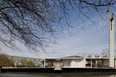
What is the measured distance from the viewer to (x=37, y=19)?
102 inches

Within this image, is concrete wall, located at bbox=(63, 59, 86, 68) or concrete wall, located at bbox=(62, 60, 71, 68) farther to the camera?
concrete wall, located at bbox=(62, 60, 71, 68)

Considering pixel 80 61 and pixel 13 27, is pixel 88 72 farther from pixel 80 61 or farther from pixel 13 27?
pixel 13 27

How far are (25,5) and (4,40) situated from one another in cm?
125

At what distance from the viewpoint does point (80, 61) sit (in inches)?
970

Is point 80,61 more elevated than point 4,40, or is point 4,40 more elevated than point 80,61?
point 4,40

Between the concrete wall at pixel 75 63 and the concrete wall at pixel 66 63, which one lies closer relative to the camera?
the concrete wall at pixel 75 63

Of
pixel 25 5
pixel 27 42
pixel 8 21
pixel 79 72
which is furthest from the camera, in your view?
pixel 79 72

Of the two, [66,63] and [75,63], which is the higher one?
[75,63]

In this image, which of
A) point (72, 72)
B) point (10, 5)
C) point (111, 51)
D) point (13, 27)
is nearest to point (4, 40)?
point (13, 27)

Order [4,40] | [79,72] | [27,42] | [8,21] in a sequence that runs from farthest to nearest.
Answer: [79,72] < [4,40] < [27,42] < [8,21]

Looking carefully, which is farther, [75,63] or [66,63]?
[66,63]

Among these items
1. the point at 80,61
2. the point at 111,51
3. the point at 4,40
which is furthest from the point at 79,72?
the point at 4,40

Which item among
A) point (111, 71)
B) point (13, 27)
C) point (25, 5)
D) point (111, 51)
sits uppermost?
point (25, 5)

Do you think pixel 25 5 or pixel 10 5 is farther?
pixel 10 5
